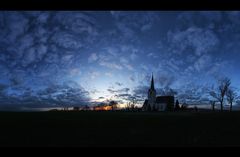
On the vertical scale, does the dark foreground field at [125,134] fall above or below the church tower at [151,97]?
below

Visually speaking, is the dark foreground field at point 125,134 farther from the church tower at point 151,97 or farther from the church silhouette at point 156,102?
the church tower at point 151,97

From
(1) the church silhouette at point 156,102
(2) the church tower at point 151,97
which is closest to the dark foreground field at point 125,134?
(1) the church silhouette at point 156,102

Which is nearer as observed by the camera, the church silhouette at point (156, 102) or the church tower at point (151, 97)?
the church silhouette at point (156, 102)

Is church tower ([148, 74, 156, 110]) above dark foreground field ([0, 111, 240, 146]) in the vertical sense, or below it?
above

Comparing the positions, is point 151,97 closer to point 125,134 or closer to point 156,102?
point 156,102

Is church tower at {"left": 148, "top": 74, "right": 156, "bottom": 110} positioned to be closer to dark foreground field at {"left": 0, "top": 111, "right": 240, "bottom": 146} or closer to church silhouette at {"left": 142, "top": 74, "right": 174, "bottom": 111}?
church silhouette at {"left": 142, "top": 74, "right": 174, "bottom": 111}

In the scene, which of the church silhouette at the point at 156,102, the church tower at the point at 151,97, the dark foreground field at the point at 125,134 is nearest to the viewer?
the dark foreground field at the point at 125,134

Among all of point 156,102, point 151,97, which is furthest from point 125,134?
point 156,102

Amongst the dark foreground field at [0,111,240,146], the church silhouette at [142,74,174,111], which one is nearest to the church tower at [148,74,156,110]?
the church silhouette at [142,74,174,111]

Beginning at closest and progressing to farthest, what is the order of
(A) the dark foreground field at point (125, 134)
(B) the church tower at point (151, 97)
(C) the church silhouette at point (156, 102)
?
(A) the dark foreground field at point (125, 134) → (C) the church silhouette at point (156, 102) → (B) the church tower at point (151, 97)

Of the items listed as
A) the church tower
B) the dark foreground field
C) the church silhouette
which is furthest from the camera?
the church tower
